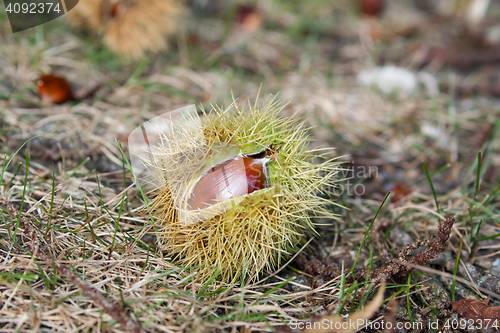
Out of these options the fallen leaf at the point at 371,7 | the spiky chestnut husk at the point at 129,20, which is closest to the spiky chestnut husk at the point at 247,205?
the spiky chestnut husk at the point at 129,20

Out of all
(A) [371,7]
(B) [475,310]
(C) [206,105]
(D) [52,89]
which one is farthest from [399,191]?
(A) [371,7]

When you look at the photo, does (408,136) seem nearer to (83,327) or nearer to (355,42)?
(355,42)

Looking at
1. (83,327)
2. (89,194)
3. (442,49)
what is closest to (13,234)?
(89,194)

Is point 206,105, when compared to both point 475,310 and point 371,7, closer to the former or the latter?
point 475,310

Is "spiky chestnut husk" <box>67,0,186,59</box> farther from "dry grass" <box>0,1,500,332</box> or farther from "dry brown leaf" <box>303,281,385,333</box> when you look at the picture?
"dry brown leaf" <box>303,281,385,333</box>

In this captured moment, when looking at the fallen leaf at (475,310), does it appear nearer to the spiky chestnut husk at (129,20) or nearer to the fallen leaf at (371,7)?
the spiky chestnut husk at (129,20)

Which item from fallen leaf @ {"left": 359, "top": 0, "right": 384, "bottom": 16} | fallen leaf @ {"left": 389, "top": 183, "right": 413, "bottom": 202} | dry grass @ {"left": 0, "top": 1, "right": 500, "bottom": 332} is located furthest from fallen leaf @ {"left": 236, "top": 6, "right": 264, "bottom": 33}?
fallen leaf @ {"left": 389, "top": 183, "right": 413, "bottom": 202}
